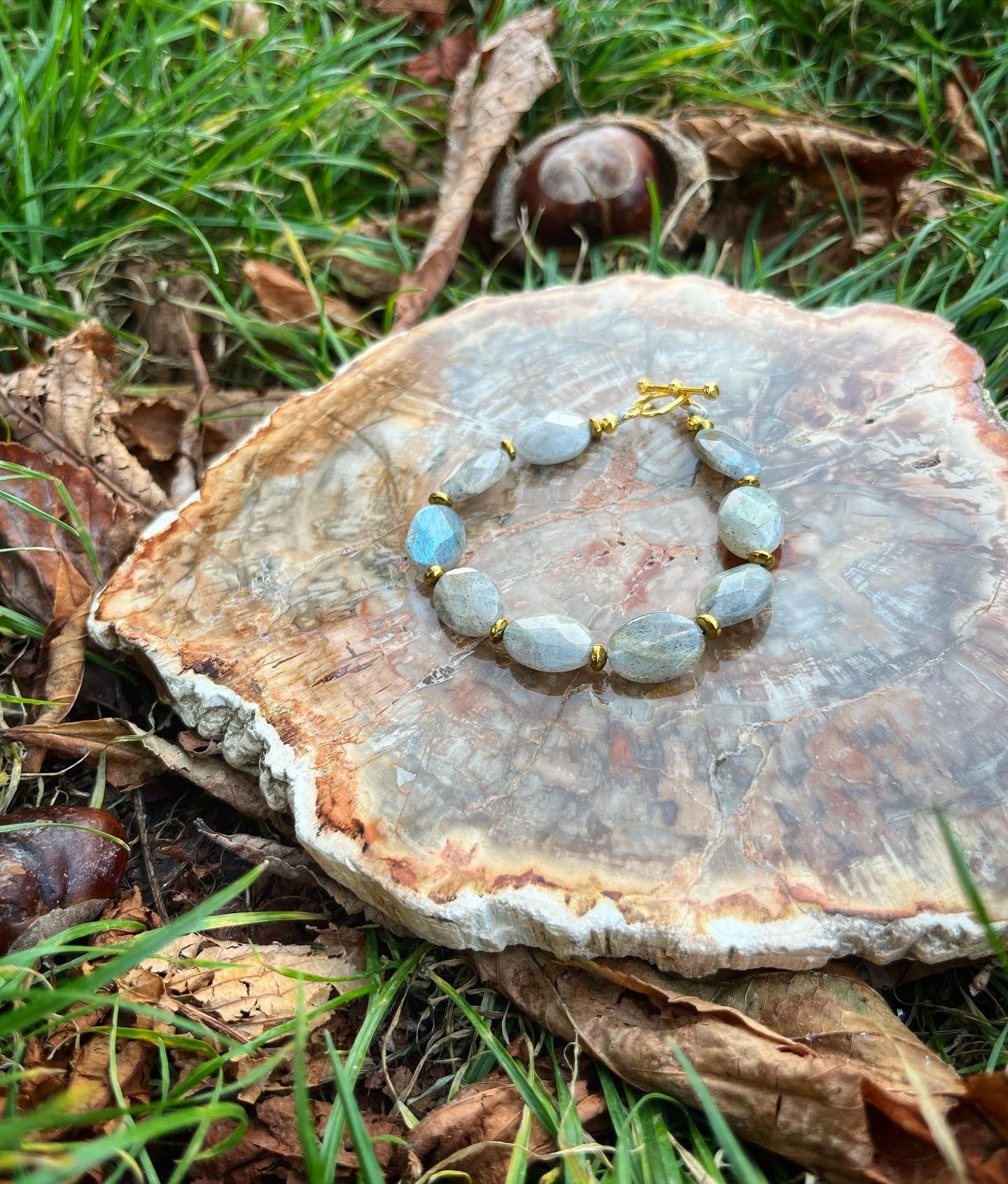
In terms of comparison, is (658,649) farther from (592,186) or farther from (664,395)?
(592,186)

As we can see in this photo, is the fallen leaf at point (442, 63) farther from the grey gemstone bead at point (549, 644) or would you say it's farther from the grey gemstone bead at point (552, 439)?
the grey gemstone bead at point (549, 644)

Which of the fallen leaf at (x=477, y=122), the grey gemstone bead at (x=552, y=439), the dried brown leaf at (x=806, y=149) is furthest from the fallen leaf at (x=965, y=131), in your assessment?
the grey gemstone bead at (x=552, y=439)

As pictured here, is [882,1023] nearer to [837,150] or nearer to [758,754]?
[758,754]

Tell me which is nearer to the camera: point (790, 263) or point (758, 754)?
point (758, 754)

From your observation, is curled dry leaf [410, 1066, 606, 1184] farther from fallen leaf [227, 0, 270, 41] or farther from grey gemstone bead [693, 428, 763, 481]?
fallen leaf [227, 0, 270, 41]

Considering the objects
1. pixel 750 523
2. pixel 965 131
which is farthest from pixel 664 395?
pixel 965 131

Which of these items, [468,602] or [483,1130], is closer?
[483,1130]

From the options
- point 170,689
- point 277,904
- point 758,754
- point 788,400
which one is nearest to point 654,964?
point 758,754
